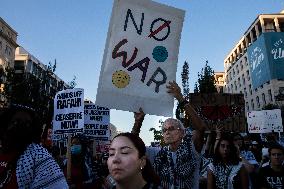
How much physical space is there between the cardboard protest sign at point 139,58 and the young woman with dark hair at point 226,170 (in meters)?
1.36

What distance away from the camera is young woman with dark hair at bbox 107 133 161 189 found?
A: 2170 millimetres

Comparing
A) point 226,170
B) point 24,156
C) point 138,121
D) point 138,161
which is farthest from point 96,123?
point 138,161

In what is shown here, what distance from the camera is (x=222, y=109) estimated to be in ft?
31.2

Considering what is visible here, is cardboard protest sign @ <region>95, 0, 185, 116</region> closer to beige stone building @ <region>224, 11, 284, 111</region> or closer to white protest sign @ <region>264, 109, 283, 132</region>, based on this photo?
white protest sign @ <region>264, 109, 283, 132</region>

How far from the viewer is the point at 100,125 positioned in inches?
399

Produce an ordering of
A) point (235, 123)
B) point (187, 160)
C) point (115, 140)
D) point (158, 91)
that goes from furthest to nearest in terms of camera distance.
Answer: point (235, 123) → point (158, 91) → point (187, 160) → point (115, 140)

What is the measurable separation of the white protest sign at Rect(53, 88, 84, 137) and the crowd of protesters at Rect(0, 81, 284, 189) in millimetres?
644

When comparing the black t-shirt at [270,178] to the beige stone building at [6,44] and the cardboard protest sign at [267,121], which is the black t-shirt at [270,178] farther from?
the beige stone building at [6,44]

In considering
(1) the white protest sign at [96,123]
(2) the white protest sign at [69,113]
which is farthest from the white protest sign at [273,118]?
(2) the white protest sign at [69,113]

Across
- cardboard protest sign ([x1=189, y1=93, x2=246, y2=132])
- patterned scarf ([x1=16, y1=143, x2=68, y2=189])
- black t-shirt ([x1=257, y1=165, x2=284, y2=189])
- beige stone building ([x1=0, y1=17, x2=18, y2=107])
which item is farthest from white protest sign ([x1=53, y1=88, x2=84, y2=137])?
beige stone building ([x1=0, y1=17, x2=18, y2=107])

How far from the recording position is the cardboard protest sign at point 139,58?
3.77 metres

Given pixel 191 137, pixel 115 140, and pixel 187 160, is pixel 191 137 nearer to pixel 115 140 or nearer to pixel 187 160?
pixel 187 160

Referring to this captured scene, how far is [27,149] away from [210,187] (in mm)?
2893

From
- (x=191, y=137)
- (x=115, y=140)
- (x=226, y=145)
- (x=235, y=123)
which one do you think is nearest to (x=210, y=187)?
(x=226, y=145)
